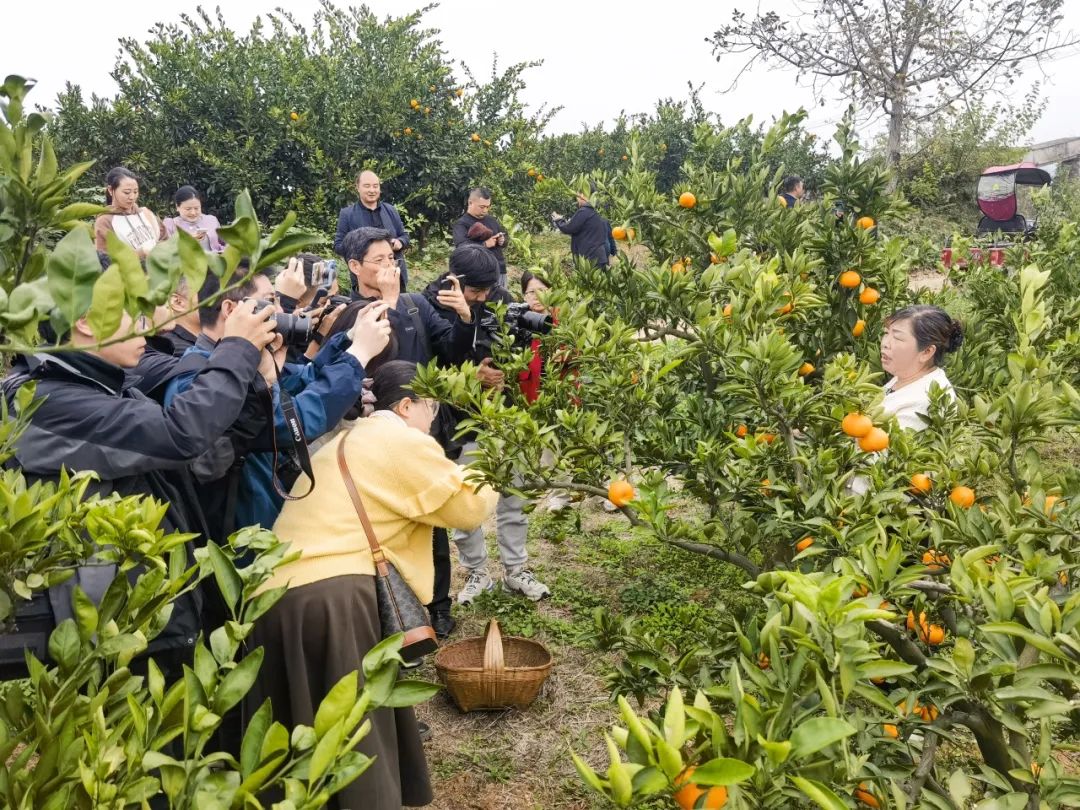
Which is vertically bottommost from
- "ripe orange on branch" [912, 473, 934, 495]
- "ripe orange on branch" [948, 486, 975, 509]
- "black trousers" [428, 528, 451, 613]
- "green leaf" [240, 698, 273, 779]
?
"black trousers" [428, 528, 451, 613]

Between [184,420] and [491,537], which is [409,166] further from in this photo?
[184,420]

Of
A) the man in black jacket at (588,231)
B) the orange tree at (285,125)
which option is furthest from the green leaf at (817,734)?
the orange tree at (285,125)

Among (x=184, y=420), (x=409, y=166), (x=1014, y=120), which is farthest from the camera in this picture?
(x=1014, y=120)

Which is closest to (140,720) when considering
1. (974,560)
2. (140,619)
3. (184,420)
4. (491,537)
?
(140,619)

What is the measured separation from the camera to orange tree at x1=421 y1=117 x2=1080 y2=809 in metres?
1.06

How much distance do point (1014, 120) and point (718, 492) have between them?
1878 cm

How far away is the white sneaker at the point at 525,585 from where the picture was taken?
13.2 feet

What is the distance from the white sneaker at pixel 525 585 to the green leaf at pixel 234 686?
312cm

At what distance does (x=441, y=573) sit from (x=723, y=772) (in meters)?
2.91

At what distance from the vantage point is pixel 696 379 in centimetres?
359

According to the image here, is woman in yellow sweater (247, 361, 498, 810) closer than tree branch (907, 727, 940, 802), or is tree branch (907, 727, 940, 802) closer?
tree branch (907, 727, 940, 802)

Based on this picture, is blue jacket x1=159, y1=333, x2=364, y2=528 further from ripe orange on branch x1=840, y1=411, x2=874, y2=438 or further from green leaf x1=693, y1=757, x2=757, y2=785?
green leaf x1=693, y1=757, x2=757, y2=785

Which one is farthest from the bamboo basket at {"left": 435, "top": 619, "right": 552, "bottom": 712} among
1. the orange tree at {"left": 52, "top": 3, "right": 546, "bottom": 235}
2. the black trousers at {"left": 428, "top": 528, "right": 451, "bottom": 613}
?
the orange tree at {"left": 52, "top": 3, "right": 546, "bottom": 235}

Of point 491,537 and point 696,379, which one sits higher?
point 696,379
